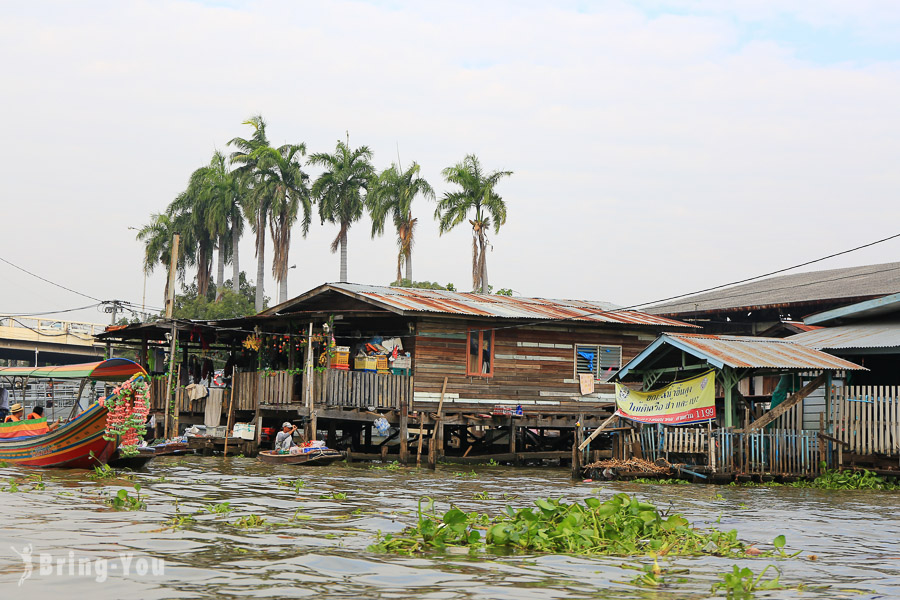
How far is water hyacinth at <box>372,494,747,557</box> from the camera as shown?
9.48 metres

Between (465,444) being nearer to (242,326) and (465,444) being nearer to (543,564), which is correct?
(242,326)

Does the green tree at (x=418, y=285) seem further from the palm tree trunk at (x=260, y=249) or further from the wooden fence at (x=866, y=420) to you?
the wooden fence at (x=866, y=420)

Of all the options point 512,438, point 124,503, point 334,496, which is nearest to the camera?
point 124,503

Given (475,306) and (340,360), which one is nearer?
(340,360)

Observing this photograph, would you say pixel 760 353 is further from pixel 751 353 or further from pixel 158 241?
pixel 158 241

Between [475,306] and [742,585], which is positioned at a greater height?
[475,306]

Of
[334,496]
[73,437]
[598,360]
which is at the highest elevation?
[598,360]

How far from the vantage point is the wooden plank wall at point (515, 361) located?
89.9ft

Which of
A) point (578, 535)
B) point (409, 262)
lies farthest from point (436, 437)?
point (409, 262)

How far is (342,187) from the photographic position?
52.5 metres

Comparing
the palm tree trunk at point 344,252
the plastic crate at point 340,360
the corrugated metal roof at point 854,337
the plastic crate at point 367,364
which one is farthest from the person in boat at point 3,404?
the palm tree trunk at point 344,252

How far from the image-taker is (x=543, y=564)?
877cm

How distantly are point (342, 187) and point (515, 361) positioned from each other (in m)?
26.1

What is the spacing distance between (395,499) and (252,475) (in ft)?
20.7
